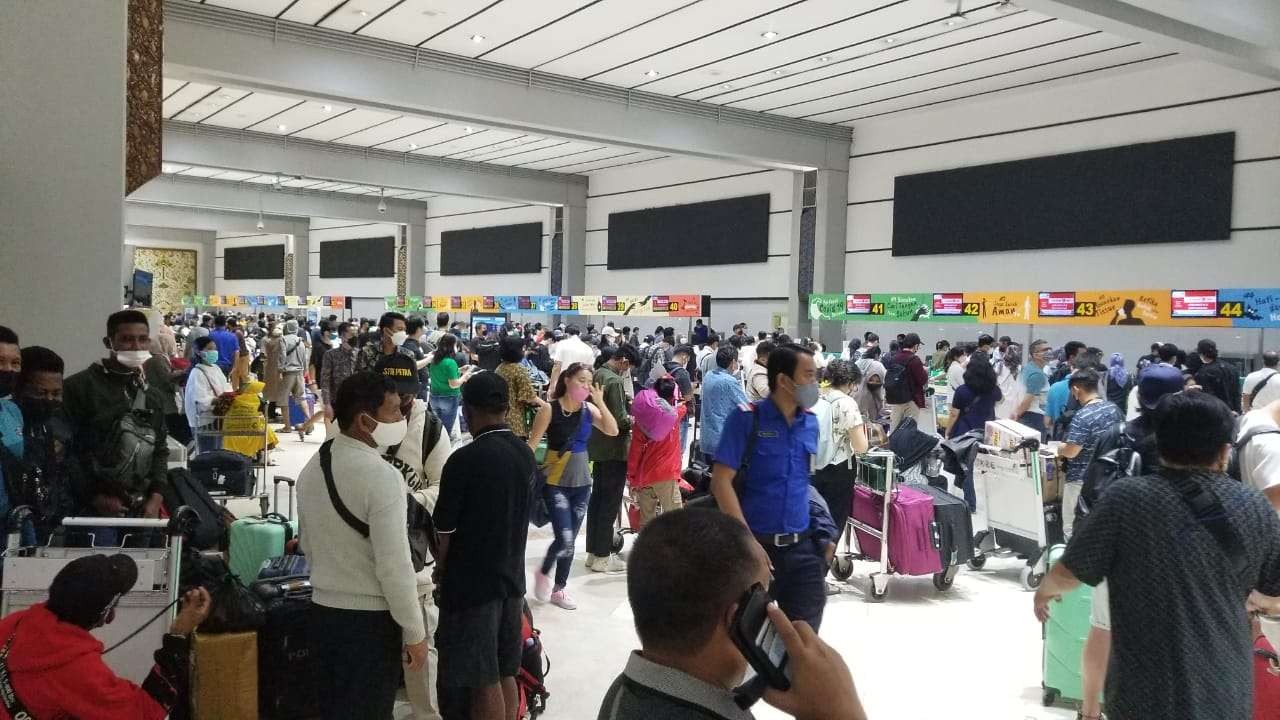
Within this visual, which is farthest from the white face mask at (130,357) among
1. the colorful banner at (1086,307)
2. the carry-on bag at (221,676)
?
the colorful banner at (1086,307)

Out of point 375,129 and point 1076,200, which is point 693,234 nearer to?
point 375,129

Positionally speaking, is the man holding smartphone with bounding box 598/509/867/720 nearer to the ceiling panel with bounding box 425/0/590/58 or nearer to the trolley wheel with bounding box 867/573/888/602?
the trolley wheel with bounding box 867/573/888/602

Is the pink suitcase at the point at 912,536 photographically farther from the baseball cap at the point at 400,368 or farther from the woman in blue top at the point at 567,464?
the baseball cap at the point at 400,368

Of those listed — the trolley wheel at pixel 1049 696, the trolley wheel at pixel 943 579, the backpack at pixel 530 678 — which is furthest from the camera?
the trolley wheel at pixel 943 579

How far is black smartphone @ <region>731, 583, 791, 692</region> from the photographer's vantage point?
121cm

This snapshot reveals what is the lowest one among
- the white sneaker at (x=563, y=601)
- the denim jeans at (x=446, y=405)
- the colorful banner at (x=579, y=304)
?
the white sneaker at (x=563, y=601)

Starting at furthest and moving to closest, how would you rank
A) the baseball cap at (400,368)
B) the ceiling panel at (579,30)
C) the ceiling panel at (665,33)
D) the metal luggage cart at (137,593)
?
the ceiling panel at (579,30) → the ceiling panel at (665,33) → the baseball cap at (400,368) → the metal luggage cart at (137,593)

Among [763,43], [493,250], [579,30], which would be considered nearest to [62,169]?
[579,30]

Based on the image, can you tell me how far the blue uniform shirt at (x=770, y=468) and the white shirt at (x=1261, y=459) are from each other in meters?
1.59

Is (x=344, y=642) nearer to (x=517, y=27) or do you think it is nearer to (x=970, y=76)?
(x=517, y=27)

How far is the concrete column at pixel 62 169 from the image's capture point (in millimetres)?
4809

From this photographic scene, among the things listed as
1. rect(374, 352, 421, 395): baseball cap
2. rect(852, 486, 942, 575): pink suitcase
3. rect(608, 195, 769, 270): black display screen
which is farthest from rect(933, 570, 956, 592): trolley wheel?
rect(608, 195, 769, 270): black display screen

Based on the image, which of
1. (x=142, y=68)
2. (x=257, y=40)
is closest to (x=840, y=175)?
(x=257, y=40)

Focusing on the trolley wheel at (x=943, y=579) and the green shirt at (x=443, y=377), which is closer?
the trolley wheel at (x=943, y=579)
